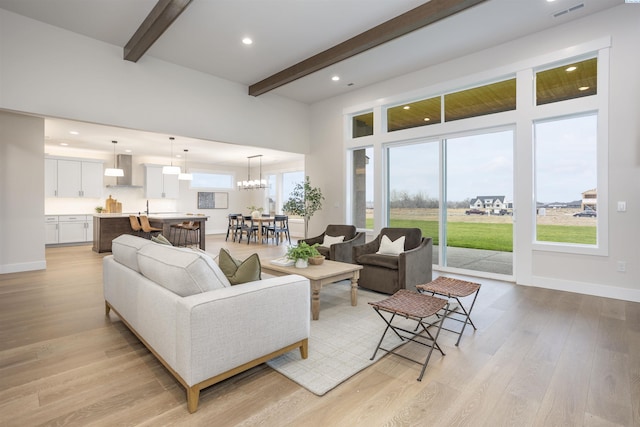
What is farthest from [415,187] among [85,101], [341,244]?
[85,101]

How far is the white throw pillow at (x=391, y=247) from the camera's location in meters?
4.34

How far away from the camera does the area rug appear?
6.94ft

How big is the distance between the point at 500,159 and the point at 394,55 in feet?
7.66

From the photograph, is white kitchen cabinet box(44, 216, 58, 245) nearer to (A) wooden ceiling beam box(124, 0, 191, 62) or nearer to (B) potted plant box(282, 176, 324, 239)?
(A) wooden ceiling beam box(124, 0, 191, 62)

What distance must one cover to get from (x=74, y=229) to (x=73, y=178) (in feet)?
4.54

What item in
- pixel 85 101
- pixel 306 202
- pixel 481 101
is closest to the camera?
pixel 85 101

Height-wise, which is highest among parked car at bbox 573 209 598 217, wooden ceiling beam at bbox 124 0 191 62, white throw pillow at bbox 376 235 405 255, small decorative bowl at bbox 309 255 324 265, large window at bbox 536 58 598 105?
wooden ceiling beam at bbox 124 0 191 62

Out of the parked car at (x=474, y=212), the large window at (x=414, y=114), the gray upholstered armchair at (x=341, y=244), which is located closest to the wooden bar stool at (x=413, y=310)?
the gray upholstered armchair at (x=341, y=244)

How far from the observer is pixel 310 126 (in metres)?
7.59

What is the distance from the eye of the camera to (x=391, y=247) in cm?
439

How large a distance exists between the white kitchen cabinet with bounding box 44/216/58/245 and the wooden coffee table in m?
7.44

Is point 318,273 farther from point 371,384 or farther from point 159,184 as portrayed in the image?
point 159,184

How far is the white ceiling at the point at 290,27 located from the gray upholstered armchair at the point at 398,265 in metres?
2.82

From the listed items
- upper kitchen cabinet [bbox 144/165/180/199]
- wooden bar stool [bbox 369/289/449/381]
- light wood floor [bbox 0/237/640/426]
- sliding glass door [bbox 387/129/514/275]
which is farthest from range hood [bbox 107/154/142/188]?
wooden bar stool [bbox 369/289/449/381]
